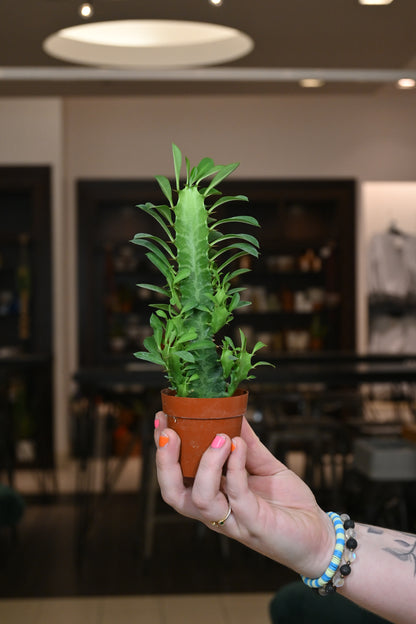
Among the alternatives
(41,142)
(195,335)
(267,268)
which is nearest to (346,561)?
(195,335)

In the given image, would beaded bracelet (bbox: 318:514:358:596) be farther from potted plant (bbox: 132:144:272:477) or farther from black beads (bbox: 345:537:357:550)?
potted plant (bbox: 132:144:272:477)

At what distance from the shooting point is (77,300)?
752 centimetres

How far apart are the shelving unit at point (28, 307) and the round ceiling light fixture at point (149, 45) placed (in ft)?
10.0

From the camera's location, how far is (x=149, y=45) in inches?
156

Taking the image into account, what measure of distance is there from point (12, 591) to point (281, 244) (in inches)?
187

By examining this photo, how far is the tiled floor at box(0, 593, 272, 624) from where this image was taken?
11.1ft

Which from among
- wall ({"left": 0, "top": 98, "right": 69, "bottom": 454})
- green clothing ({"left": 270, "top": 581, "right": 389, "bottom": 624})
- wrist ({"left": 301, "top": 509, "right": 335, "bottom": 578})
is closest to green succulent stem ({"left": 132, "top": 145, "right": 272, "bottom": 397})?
wrist ({"left": 301, "top": 509, "right": 335, "bottom": 578})

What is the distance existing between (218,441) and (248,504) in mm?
82

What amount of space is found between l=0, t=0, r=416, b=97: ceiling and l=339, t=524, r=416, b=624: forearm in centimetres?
263

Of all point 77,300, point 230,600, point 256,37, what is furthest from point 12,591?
point 77,300

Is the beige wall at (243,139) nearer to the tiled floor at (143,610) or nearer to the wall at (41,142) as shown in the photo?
the wall at (41,142)

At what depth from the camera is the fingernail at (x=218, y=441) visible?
952mm

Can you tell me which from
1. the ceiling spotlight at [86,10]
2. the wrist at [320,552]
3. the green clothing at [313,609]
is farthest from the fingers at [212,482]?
the ceiling spotlight at [86,10]

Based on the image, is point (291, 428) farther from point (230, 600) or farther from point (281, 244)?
point (281, 244)
